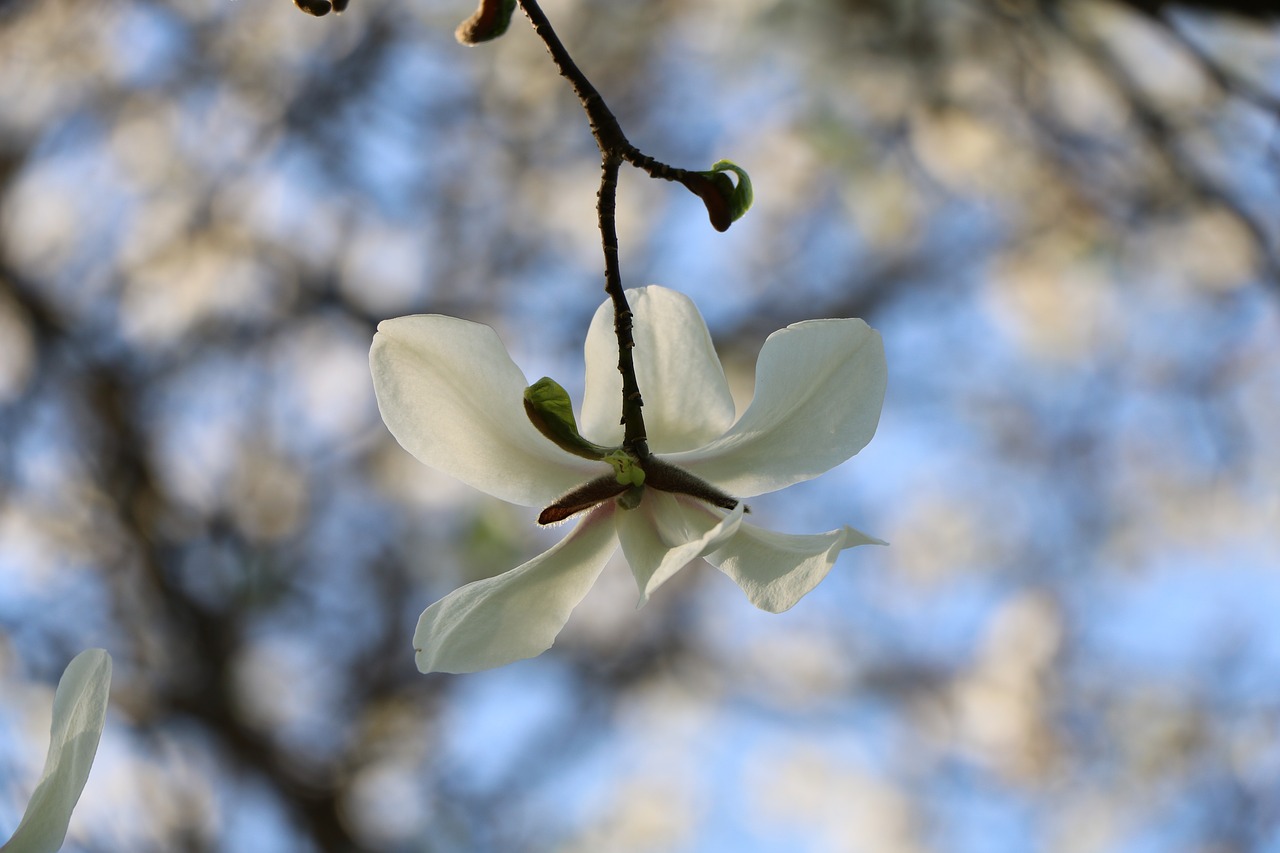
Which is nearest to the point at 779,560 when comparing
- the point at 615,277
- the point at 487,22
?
the point at 615,277

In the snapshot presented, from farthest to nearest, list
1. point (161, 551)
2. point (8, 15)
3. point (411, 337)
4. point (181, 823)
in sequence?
point (161, 551) → point (181, 823) → point (8, 15) → point (411, 337)

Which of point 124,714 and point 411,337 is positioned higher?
point 411,337

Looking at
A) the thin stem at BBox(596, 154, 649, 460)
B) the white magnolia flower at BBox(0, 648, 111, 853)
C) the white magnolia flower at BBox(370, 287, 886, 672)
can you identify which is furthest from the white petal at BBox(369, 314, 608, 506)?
the white magnolia flower at BBox(0, 648, 111, 853)

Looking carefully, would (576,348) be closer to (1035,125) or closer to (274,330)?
(274,330)

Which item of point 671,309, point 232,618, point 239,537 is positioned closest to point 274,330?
point 239,537

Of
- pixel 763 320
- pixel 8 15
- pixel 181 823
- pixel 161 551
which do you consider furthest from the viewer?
pixel 763 320

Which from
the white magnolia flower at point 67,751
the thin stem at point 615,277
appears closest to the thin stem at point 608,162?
the thin stem at point 615,277

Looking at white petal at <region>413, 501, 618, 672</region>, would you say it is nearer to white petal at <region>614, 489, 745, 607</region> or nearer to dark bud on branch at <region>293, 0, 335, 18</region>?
white petal at <region>614, 489, 745, 607</region>
